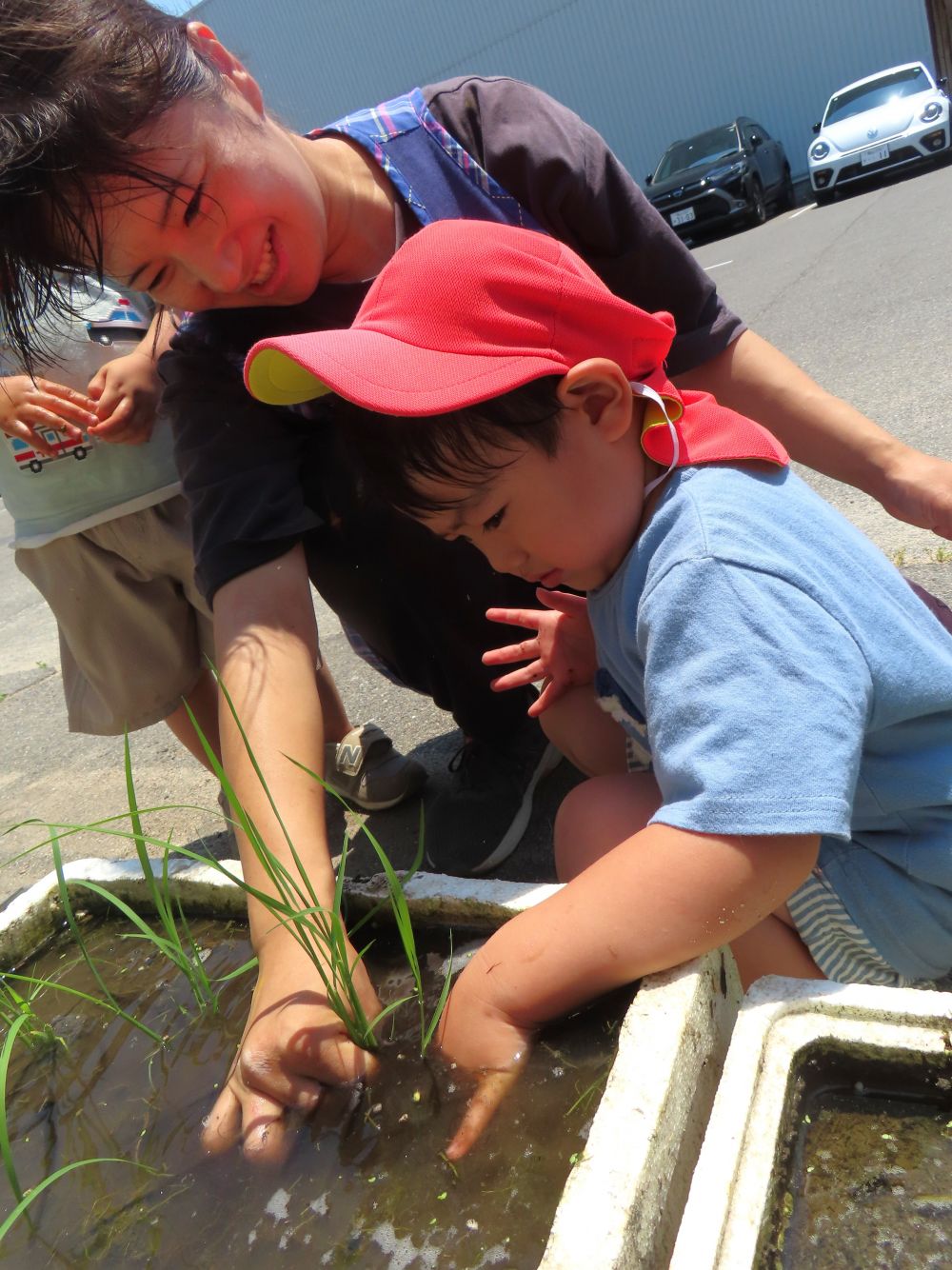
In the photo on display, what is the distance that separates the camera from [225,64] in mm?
1638

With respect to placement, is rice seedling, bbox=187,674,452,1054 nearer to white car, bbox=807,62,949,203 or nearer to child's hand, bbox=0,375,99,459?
child's hand, bbox=0,375,99,459

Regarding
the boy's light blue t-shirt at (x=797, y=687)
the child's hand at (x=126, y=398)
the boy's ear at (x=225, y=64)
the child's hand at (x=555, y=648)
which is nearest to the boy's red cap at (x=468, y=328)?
the boy's light blue t-shirt at (x=797, y=687)

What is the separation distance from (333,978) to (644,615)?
516 mm

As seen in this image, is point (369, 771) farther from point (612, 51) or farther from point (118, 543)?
point (612, 51)

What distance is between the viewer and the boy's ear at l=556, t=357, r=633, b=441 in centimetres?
115

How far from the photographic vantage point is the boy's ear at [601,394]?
1.15 metres

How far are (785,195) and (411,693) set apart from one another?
14293 millimetres

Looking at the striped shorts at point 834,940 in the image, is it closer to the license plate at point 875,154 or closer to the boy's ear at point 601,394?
the boy's ear at point 601,394

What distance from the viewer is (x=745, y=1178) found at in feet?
2.72

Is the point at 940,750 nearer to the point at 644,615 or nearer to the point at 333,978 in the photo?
the point at 644,615

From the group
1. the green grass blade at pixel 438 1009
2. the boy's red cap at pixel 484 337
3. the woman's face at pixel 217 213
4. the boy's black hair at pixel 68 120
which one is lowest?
the green grass blade at pixel 438 1009

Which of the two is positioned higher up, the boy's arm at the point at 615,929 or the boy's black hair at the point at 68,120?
the boy's black hair at the point at 68,120

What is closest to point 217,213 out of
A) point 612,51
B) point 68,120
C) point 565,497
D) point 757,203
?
point 68,120

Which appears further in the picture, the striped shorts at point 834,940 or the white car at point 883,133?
the white car at point 883,133
